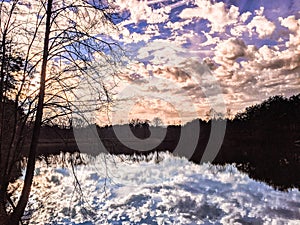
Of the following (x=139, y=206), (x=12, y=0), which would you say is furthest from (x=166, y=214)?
(x=12, y=0)

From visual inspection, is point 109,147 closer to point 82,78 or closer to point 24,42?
point 82,78

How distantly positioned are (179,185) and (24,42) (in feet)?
37.2

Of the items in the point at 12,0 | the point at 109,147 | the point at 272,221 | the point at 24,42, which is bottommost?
the point at 272,221

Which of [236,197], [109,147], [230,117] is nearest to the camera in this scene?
[109,147]

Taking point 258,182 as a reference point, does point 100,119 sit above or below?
above

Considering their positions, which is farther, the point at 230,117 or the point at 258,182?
the point at 230,117

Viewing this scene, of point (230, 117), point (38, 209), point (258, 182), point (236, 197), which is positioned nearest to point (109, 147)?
point (38, 209)

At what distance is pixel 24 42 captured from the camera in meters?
5.73

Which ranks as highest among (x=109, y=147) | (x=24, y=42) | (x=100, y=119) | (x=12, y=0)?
(x=12, y=0)

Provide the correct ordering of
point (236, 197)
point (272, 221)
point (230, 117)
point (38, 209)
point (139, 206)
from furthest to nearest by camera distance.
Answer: point (230, 117) → point (236, 197) → point (139, 206) → point (38, 209) → point (272, 221)

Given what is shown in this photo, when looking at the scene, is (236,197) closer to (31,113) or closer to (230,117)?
(31,113)

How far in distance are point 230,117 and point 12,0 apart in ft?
261

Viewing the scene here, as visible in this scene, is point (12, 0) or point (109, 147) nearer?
point (109, 147)

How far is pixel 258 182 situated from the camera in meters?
16.5
